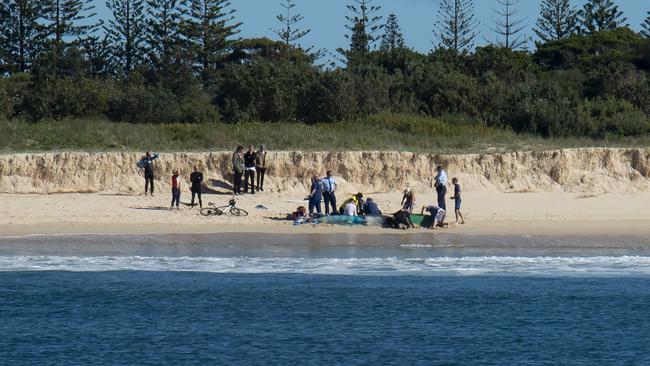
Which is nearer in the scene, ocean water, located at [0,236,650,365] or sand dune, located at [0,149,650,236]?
ocean water, located at [0,236,650,365]

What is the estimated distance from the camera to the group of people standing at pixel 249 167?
93.0ft

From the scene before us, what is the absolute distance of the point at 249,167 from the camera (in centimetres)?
2864

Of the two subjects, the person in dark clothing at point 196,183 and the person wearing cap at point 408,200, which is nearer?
the person wearing cap at point 408,200

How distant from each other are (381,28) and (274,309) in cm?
4314

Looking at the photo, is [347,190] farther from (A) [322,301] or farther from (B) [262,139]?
(A) [322,301]

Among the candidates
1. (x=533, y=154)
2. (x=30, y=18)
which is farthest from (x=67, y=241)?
(x=30, y=18)

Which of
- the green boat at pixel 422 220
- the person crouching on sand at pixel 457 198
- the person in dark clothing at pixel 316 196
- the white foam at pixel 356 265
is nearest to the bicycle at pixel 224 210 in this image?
the person in dark clothing at pixel 316 196

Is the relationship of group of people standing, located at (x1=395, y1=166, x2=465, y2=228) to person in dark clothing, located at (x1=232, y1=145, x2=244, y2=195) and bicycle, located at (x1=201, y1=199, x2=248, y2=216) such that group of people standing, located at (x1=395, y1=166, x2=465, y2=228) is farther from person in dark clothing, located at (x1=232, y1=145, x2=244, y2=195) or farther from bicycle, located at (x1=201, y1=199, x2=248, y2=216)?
person in dark clothing, located at (x1=232, y1=145, x2=244, y2=195)

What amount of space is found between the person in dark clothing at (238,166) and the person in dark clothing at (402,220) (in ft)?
16.3

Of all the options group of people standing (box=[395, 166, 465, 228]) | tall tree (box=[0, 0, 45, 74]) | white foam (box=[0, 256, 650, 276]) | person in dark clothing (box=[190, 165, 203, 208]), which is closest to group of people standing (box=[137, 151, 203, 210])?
person in dark clothing (box=[190, 165, 203, 208])

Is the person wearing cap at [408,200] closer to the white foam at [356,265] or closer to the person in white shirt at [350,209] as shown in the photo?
the person in white shirt at [350,209]

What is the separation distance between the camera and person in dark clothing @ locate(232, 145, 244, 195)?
92.8ft

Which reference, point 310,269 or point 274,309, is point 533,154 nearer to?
point 310,269

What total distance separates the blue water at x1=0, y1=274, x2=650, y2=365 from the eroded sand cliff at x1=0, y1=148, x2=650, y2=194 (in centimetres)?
711
